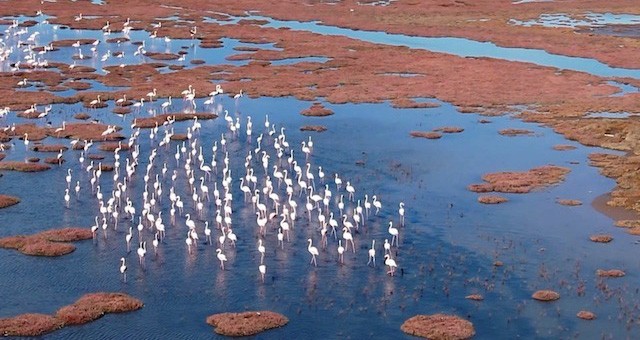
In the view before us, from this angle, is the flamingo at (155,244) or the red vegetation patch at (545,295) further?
the flamingo at (155,244)

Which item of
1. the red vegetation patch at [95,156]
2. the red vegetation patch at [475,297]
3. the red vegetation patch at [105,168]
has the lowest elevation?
the red vegetation patch at [475,297]

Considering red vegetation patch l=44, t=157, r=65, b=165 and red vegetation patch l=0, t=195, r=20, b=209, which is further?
red vegetation patch l=44, t=157, r=65, b=165

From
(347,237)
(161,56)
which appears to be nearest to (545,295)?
(347,237)

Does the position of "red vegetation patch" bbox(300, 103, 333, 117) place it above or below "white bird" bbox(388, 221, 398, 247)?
above

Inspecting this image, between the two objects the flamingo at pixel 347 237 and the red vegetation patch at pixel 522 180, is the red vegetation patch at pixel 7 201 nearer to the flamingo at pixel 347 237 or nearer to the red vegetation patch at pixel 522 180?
the flamingo at pixel 347 237

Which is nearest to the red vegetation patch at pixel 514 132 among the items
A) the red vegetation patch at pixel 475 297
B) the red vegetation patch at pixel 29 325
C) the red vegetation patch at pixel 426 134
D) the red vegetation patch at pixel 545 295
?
the red vegetation patch at pixel 426 134

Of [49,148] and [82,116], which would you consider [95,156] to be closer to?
[49,148]

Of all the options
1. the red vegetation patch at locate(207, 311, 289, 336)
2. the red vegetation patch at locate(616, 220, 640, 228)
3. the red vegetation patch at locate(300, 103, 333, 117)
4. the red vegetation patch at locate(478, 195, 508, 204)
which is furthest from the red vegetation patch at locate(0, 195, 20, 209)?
the red vegetation patch at locate(616, 220, 640, 228)

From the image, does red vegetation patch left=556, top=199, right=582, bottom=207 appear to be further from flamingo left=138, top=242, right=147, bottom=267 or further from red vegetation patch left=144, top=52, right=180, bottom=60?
red vegetation patch left=144, top=52, right=180, bottom=60
